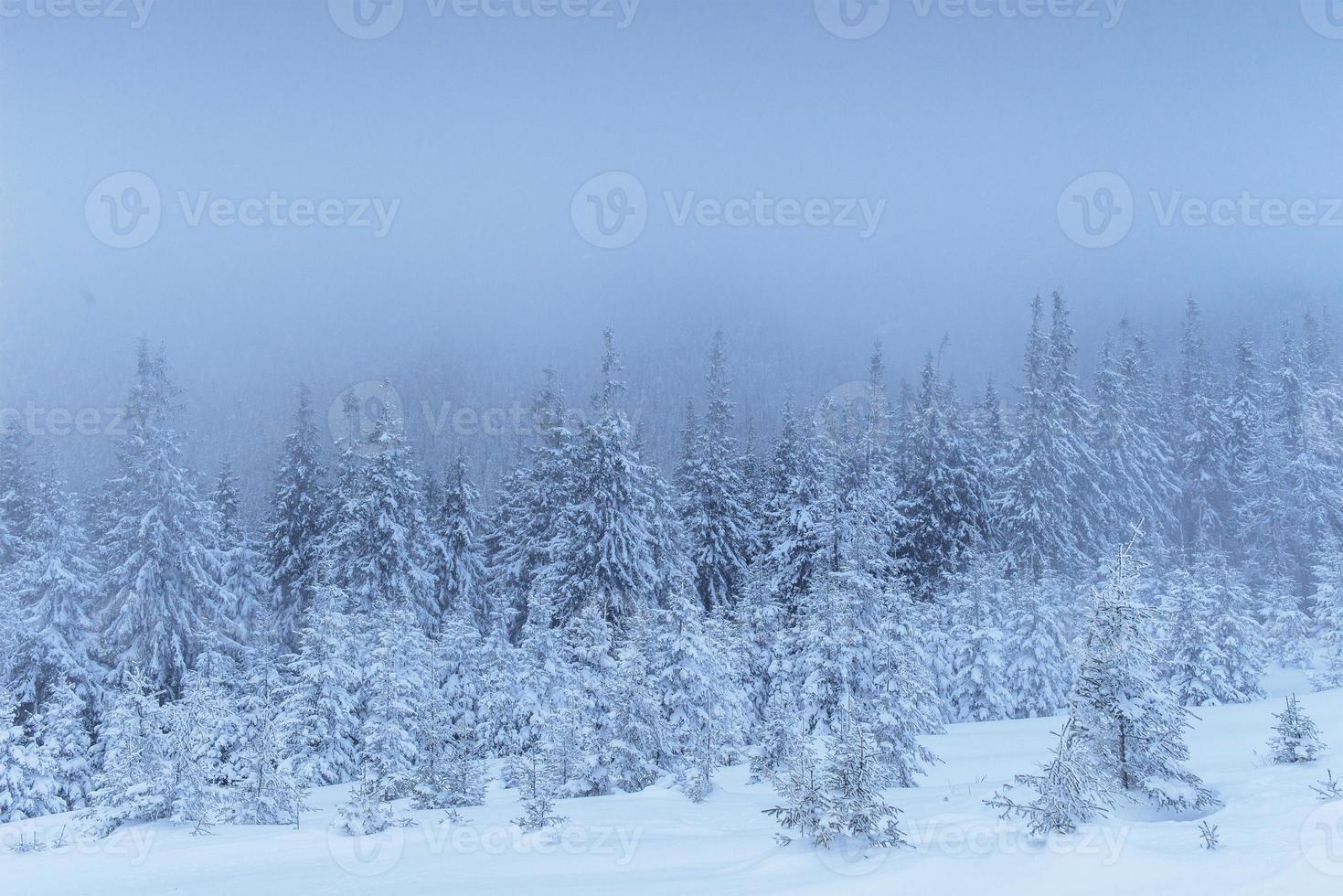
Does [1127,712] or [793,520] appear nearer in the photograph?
[1127,712]

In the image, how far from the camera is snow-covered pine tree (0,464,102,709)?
79.9ft

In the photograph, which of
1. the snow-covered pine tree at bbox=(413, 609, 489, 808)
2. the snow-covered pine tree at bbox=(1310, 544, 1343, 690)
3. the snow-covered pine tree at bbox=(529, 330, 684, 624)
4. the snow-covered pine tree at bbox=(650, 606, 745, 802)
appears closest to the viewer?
the snow-covered pine tree at bbox=(413, 609, 489, 808)

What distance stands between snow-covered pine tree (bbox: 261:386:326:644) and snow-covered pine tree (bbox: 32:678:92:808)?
39.2ft

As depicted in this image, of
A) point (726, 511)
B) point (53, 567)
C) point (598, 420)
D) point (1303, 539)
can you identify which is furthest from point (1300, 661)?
point (53, 567)

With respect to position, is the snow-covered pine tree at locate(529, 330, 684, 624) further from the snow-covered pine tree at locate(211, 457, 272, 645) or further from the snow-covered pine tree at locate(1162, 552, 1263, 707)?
the snow-covered pine tree at locate(1162, 552, 1263, 707)

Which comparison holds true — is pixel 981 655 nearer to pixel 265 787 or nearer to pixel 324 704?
pixel 324 704

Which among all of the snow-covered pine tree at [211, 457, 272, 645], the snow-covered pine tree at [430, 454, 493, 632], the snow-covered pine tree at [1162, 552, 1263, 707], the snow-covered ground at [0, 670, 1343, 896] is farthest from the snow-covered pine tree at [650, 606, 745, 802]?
the snow-covered pine tree at [211, 457, 272, 645]

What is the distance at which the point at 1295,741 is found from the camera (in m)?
9.63

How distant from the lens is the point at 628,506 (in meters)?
31.9

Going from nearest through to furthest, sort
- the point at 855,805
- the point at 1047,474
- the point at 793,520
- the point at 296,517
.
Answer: the point at 855,805 < the point at 296,517 < the point at 793,520 < the point at 1047,474

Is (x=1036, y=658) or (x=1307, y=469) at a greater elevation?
(x=1307, y=469)

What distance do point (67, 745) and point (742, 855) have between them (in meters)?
21.9

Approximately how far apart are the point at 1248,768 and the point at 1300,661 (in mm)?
26080

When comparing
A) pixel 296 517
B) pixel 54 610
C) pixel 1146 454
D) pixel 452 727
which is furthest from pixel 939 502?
pixel 54 610
